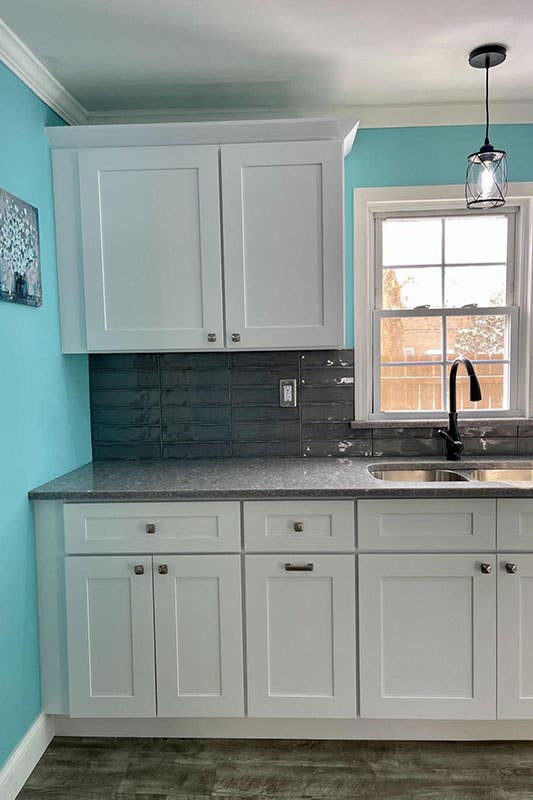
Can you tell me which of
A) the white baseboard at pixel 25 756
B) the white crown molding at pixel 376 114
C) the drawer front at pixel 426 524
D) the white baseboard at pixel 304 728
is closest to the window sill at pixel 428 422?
the drawer front at pixel 426 524

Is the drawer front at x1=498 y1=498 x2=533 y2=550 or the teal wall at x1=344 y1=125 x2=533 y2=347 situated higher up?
the teal wall at x1=344 y1=125 x2=533 y2=347

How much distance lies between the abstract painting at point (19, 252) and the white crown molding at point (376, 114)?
719 millimetres

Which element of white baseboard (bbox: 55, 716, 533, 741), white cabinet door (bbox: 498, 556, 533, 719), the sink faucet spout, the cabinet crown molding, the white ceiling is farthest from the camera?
the sink faucet spout

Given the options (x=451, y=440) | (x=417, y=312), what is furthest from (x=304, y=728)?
(x=417, y=312)

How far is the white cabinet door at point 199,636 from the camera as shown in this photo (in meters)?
1.94

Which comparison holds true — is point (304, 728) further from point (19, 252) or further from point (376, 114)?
point (376, 114)

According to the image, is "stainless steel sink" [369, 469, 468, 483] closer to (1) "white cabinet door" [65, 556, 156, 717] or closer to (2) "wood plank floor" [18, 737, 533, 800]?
(2) "wood plank floor" [18, 737, 533, 800]

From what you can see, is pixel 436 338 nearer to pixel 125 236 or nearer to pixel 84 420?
pixel 125 236

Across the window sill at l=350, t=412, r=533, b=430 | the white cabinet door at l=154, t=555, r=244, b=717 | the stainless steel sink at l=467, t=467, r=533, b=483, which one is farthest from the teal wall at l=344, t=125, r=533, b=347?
the white cabinet door at l=154, t=555, r=244, b=717

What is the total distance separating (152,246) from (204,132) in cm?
48

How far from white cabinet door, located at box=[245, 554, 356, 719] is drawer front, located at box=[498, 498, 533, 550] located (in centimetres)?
53

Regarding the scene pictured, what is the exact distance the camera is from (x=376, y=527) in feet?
6.30

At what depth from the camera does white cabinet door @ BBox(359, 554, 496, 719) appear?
1905mm

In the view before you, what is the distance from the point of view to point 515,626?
1.90 m
